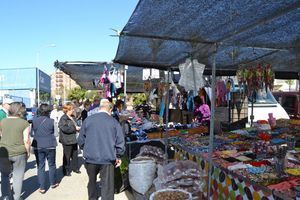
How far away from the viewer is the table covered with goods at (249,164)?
3.16 metres

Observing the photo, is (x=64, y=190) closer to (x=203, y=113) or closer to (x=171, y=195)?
(x=171, y=195)

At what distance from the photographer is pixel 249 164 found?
3895 millimetres

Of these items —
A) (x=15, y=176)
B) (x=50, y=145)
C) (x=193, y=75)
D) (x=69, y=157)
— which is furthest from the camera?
(x=69, y=157)

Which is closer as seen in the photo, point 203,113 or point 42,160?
point 42,160

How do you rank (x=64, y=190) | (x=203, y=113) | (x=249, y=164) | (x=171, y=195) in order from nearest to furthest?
(x=171, y=195)
(x=249, y=164)
(x=64, y=190)
(x=203, y=113)

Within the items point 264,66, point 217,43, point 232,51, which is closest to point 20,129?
point 217,43

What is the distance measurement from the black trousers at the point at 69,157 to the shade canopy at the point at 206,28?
2443 millimetres

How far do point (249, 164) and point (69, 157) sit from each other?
14.8ft

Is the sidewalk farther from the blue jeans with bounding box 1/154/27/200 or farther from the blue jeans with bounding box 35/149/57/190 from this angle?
the blue jeans with bounding box 1/154/27/200

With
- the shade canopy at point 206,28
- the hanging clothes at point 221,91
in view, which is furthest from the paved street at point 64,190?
the hanging clothes at point 221,91

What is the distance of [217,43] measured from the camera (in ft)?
13.7

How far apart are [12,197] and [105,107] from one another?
238cm

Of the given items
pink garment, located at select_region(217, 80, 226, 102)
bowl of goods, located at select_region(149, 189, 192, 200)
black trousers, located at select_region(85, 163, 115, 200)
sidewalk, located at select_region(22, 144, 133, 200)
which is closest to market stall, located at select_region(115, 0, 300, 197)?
bowl of goods, located at select_region(149, 189, 192, 200)

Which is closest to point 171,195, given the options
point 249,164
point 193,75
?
point 249,164
